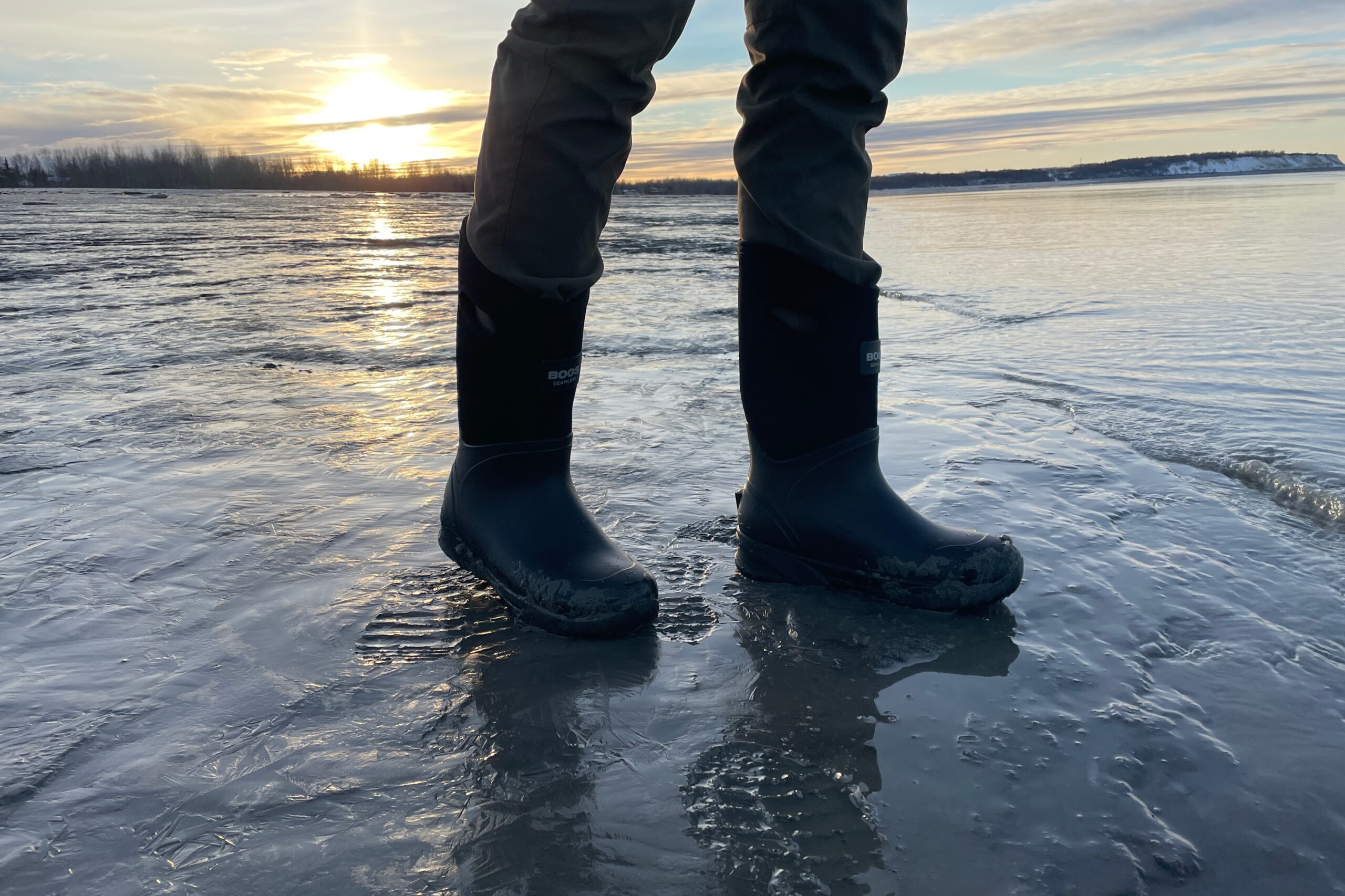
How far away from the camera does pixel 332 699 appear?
3.56 feet

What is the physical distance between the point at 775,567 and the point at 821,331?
0.41m

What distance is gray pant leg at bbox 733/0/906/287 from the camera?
139cm

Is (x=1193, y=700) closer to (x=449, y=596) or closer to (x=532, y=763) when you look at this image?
(x=532, y=763)

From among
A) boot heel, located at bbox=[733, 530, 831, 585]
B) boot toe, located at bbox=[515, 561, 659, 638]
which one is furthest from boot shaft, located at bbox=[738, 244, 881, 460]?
boot toe, located at bbox=[515, 561, 659, 638]

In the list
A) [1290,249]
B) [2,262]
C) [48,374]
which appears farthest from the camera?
[2,262]

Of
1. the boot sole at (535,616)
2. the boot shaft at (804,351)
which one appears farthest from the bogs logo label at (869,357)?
the boot sole at (535,616)

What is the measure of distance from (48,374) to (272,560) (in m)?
2.10

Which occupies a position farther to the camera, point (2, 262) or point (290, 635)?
point (2, 262)

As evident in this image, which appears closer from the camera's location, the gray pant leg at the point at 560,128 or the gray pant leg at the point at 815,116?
the gray pant leg at the point at 560,128

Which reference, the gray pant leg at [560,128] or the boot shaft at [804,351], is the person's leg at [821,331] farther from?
the gray pant leg at [560,128]

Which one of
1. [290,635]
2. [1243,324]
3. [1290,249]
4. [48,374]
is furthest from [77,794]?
[1290,249]

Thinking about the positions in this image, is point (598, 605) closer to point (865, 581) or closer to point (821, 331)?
point (865, 581)

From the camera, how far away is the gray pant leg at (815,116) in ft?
4.57

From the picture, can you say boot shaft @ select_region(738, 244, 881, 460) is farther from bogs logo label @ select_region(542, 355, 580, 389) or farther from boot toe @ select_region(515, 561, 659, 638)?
boot toe @ select_region(515, 561, 659, 638)
